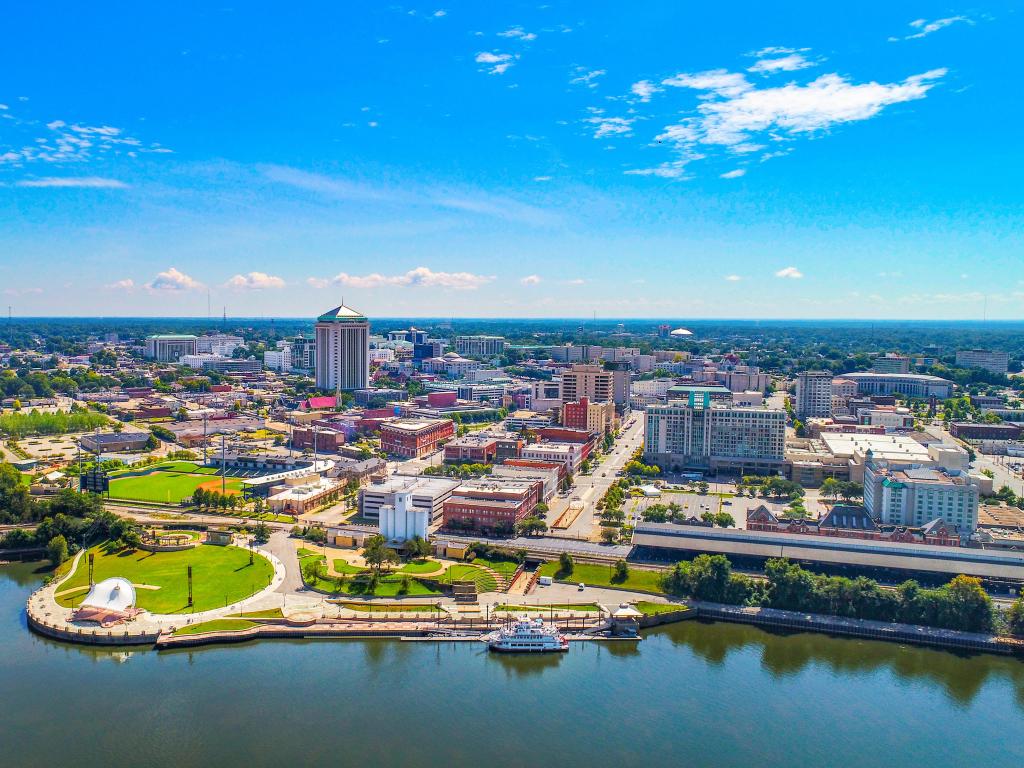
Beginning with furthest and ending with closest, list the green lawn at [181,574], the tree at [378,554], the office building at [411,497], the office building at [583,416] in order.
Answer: the office building at [583,416], the office building at [411,497], the tree at [378,554], the green lawn at [181,574]

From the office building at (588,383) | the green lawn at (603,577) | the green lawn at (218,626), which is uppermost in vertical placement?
the office building at (588,383)

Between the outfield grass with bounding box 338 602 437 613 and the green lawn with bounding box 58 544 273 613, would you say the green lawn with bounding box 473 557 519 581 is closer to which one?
the outfield grass with bounding box 338 602 437 613

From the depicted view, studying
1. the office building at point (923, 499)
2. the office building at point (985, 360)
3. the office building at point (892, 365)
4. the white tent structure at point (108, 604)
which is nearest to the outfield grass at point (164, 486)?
the white tent structure at point (108, 604)

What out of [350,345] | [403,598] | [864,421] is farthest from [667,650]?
[350,345]

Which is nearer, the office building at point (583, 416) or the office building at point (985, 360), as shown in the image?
the office building at point (583, 416)

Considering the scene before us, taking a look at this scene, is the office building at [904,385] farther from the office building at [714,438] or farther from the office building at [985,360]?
the office building at [714,438]

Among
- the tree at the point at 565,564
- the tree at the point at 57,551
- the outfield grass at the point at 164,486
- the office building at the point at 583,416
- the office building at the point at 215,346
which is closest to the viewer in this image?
the tree at the point at 565,564
